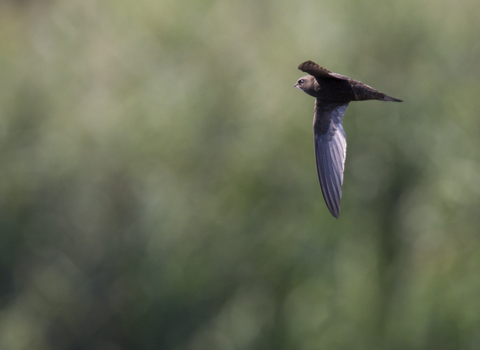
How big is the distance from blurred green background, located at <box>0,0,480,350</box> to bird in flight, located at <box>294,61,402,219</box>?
3.64m

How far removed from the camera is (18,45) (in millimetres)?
9141

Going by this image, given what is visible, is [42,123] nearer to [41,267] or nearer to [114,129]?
[114,129]

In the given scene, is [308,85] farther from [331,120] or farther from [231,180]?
[231,180]

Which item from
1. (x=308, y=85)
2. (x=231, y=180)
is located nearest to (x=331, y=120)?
(x=308, y=85)

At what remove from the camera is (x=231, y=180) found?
7398 millimetres

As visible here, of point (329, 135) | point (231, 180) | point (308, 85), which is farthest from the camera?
point (231, 180)

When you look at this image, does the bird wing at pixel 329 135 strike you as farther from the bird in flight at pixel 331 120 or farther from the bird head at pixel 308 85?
the bird head at pixel 308 85

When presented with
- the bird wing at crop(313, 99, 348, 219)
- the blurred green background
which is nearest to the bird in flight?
the bird wing at crop(313, 99, 348, 219)

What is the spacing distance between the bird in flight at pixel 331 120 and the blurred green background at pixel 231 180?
143 inches

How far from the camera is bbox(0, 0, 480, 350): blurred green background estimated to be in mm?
6570

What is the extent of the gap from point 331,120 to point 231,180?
170 inches

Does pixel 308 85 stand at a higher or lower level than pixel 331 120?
higher

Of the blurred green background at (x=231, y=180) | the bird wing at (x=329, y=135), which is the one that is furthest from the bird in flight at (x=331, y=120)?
the blurred green background at (x=231, y=180)

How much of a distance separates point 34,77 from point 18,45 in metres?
0.74
